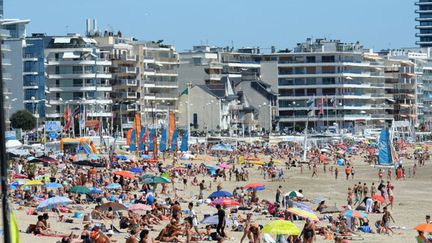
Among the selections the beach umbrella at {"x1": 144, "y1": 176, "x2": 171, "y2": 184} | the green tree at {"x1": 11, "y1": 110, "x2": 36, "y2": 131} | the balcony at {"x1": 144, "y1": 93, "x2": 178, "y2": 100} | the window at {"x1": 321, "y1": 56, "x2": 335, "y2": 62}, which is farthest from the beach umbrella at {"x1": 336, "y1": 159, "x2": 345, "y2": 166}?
the window at {"x1": 321, "y1": 56, "x2": 335, "y2": 62}

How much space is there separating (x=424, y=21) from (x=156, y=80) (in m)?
97.6

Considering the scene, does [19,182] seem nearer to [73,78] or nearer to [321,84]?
[73,78]

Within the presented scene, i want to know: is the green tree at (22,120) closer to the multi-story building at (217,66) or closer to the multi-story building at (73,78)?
the multi-story building at (73,78)

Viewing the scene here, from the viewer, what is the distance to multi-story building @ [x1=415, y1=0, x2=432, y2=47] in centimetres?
18925

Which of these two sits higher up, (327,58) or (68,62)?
(327,58)

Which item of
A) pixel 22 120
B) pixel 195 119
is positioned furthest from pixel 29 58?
pixel 195 119

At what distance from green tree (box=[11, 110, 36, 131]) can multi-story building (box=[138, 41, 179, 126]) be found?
17.4 meters

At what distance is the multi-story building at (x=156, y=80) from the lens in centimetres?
9869

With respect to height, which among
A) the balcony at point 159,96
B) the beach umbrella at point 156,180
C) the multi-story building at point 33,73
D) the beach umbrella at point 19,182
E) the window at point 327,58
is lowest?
the beach umbrella at point 156,180

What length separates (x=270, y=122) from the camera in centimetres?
10925

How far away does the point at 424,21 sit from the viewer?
18925cm

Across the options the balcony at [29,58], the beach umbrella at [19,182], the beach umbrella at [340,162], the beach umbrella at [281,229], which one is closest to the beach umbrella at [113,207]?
the beach umbrella at [281,229]

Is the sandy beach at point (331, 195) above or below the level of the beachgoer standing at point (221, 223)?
below

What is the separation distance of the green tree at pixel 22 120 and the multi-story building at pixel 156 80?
57.1 feet
